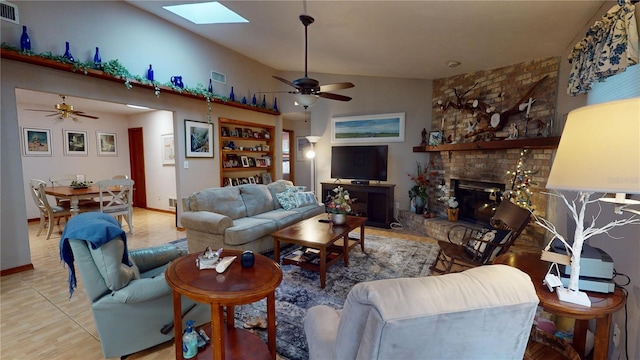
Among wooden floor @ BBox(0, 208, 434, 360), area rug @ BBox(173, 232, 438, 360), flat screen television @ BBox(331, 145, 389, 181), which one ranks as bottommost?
wooden floor @ BBox(0, 208, 434, 360)

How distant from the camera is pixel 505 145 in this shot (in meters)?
3.52

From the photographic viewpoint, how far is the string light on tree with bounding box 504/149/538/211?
11.3 feet

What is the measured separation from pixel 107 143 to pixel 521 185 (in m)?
8.30

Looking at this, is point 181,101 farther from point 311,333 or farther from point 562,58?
point 562,58

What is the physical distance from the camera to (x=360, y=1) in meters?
2.58

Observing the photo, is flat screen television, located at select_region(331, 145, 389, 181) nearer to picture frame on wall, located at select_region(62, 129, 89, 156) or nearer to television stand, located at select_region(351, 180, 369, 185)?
television stand, located at select_region(351, 180, 369, 185)

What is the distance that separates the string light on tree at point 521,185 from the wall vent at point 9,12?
6.11 metres

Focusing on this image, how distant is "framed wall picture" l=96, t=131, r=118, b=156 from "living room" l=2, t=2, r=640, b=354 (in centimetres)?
317

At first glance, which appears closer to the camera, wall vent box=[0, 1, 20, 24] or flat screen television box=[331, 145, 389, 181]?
wall vent box=[0, 1, 20, 24]

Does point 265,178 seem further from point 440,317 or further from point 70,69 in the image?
point 440,317

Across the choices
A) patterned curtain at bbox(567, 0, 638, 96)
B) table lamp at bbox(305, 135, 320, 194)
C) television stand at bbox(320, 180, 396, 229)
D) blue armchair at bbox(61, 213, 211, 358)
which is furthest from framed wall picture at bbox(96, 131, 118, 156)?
patterned curtain at bbox(567, 0, 638, 96)

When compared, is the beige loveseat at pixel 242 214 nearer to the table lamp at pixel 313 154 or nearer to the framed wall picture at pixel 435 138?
the table lamp at pixel 313 154

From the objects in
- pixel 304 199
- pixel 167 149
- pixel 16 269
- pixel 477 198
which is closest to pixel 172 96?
pixel 167 149

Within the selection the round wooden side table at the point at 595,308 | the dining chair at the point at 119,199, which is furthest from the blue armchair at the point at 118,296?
the dining chair at the point at 119,199
